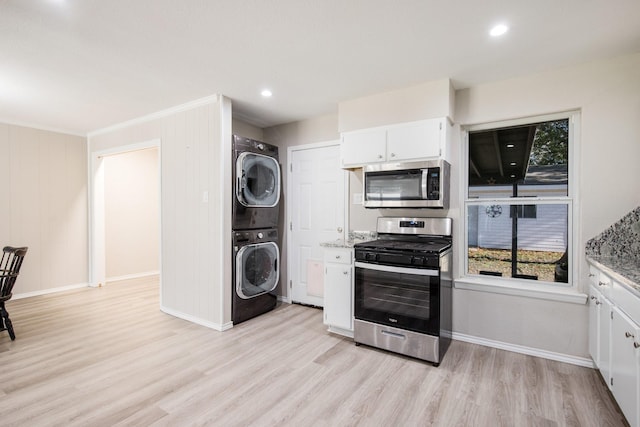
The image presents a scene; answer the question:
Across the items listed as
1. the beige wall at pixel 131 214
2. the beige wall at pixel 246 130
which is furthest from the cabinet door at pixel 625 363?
the beige wall at pixel 131 214

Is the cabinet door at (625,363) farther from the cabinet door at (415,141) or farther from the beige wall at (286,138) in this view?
the beige wall at (286,138)

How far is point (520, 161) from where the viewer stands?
290 cm

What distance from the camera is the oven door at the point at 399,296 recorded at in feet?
8.13

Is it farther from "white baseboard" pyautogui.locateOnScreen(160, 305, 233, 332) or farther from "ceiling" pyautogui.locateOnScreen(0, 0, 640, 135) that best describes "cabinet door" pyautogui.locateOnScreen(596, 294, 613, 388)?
"white baseboard" pyautogui.locateOnScreen(160, 305, 233, 332)

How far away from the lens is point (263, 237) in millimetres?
3719

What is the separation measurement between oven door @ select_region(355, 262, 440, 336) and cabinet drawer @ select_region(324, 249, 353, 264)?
0.13 metres

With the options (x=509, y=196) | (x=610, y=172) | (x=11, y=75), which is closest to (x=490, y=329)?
(x=509, y=196)

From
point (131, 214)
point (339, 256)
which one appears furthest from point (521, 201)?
point (131, 214)

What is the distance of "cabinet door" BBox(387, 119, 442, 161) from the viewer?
9.20ft

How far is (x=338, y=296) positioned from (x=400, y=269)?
73 centimetres

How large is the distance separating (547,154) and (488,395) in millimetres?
2075

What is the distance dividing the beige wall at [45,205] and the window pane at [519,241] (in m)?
5.55

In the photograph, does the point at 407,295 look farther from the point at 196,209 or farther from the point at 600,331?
the point at 196,209

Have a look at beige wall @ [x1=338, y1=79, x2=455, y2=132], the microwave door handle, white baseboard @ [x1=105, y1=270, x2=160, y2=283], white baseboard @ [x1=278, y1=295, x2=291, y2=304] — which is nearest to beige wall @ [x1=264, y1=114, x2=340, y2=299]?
white baseboard @ [x1=278, y1=295, x2=291, y2=304]
